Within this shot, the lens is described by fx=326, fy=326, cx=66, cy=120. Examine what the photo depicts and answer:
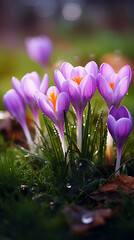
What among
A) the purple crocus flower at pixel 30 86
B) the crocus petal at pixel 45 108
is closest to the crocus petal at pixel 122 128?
the crocus petal at pixel 45 108

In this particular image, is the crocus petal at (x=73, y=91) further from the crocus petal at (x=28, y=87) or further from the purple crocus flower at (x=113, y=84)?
the crocus petal at (x=28, y=87)

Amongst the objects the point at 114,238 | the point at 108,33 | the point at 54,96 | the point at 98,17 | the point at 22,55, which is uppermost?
the point at 98,17

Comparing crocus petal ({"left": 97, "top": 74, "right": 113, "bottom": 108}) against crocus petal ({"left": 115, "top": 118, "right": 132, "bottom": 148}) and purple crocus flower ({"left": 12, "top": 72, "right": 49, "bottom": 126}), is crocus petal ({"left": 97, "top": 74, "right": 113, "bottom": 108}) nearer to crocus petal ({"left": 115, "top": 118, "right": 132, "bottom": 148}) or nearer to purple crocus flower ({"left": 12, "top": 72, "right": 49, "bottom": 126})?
crocus petal ({"left": 115, "top": 118, "right": 132, "bottom": 148})

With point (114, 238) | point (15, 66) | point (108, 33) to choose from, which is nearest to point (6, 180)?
point (114, 238)

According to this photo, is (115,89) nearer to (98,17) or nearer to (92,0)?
(98,17)

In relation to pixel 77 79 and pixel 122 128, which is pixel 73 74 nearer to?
pixel 77 79

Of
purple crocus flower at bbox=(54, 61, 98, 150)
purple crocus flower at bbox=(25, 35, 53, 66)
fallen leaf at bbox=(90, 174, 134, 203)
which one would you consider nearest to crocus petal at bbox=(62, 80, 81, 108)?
purple crocus flower at bbox=(54, 61, 98, 150)

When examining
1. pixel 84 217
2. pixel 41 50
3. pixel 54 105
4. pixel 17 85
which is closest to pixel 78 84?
pixel 54 105
